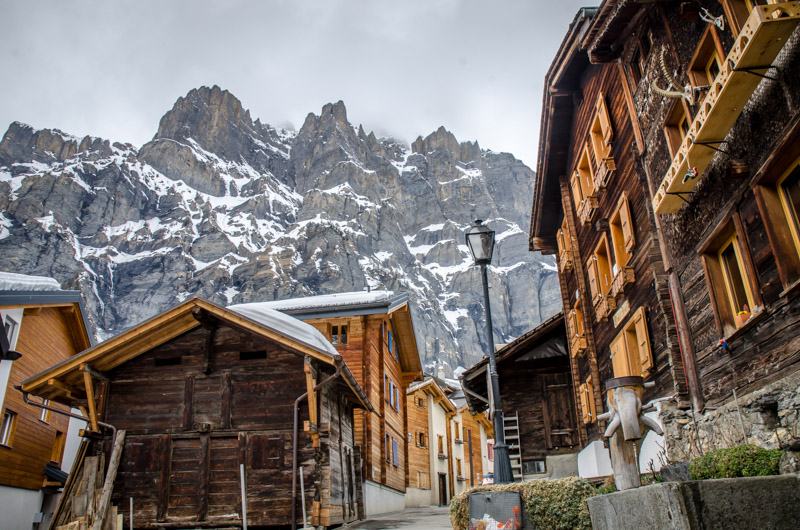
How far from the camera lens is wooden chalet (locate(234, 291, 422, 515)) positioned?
21344 millimetres

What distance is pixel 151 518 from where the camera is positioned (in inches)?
536

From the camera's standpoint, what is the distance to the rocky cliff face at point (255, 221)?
12006 centimetres

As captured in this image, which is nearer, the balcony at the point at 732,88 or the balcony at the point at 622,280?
the balcony at the point at 732,88

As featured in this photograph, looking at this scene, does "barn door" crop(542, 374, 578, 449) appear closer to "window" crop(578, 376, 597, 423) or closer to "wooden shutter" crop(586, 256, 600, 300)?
"window" crop(578, 376, 597, 423)

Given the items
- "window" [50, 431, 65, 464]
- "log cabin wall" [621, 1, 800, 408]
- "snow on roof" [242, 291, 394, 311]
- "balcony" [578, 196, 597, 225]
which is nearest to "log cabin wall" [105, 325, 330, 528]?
"snow on roof" [242, 291, 394, 311]

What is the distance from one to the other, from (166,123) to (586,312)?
6878 inches

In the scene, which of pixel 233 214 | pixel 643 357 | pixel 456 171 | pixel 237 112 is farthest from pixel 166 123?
pixel 643 357

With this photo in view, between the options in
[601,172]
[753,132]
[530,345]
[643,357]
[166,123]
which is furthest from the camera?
[166,123]

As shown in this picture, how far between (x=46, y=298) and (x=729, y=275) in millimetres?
21167

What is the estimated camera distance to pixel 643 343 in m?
11.0

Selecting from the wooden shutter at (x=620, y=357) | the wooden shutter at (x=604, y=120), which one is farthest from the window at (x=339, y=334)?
the wooden shutter at (x=604, y=120)

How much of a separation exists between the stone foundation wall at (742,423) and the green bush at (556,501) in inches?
66.9

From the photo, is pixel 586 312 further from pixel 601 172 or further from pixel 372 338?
pixel 372 338

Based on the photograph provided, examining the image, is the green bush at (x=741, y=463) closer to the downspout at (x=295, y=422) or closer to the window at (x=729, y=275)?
the window at (x=729, y=275)
